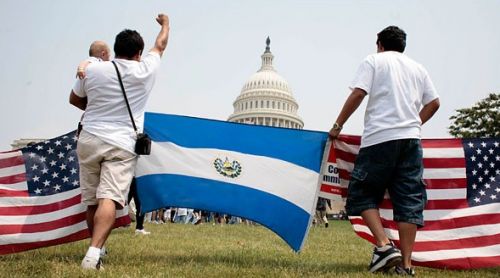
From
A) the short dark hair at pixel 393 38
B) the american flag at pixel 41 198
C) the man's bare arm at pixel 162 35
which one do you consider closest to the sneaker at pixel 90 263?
the american flag at pixel 41 198

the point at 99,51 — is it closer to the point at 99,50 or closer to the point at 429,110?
the point at 99,50

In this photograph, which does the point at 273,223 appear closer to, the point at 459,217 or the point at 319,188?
the point at 319,188

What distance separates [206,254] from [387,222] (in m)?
1.76

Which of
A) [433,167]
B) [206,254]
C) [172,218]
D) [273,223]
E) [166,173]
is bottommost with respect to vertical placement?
[172,218]

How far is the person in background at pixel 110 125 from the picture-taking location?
10.6ft

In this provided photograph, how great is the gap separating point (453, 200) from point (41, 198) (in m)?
3.83

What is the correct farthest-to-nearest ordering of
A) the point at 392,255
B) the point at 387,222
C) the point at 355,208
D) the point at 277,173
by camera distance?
1. the point at 277,173
2. the point at 387,222
3. the point at 355,208
4. the point at 392,255

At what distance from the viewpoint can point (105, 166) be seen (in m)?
3.26

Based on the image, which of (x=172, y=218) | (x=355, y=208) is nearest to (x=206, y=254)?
(x=355, y=208)

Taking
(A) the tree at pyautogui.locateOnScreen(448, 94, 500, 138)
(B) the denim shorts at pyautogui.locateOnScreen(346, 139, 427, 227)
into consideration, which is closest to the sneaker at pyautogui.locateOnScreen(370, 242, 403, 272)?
(B) the denim shorts at pyautogui.locateOnScreen(346, 139, 427, 227)

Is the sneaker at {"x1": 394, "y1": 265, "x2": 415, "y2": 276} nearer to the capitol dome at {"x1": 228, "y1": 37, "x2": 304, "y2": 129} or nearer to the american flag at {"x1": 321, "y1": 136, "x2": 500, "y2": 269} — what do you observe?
the american flag at {"x1": 321, "y1": 136, "x2": 500, "y2": 269}

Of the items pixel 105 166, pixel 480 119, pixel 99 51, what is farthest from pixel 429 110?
pixel 480 119

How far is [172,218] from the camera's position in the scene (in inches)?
Result: 774

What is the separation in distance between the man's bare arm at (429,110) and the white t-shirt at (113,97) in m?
2.19
